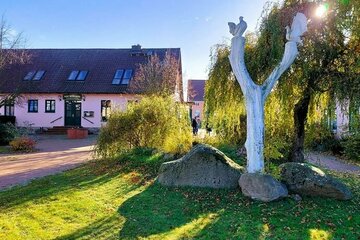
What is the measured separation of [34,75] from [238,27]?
28.3 meters

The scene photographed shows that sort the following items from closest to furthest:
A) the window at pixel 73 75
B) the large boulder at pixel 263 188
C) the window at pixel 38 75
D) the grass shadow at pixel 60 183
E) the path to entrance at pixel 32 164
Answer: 1. the large boulder at pixel 263 188
2. the grass shadow at pixel 60 183
3. the path to entrance at pixel 32 164
4. the window at pixel 73 75
5. the window at pixel 38 75

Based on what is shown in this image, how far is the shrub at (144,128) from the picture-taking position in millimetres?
12180

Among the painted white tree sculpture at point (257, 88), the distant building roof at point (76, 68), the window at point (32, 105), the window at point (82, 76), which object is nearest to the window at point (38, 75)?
the distant building roof at point (76, 68)

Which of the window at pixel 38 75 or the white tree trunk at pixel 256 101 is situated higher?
the window at pixel 38 75

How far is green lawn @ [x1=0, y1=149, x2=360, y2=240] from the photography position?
18.1 ft

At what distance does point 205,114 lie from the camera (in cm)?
1031

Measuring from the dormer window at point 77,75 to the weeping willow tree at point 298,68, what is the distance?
23209 mm

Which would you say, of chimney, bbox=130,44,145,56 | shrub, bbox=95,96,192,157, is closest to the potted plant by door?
chimney, bbox=130,44,145,56

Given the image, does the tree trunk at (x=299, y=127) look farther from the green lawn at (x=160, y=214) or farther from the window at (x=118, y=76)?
the window at (x=118, y=76)

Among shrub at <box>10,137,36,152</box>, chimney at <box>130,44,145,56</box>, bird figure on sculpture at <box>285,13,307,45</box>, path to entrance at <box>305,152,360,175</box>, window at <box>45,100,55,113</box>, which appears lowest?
path to entrance at <box>305,152,360,175</box>

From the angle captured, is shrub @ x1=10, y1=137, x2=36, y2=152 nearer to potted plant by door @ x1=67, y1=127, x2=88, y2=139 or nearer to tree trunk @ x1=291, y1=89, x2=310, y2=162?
potted plant by door @ x1=67, y1=127, x2=88, y2=139

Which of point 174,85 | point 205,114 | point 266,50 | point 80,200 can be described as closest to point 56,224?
point 80,200

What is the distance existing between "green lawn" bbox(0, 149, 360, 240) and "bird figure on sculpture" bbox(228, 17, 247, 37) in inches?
138

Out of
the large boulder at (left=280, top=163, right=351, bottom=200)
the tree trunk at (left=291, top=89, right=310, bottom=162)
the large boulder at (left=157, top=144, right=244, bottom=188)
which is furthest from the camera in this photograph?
the tree trunk at (left=291, top=89, right=310, bottom=162)
